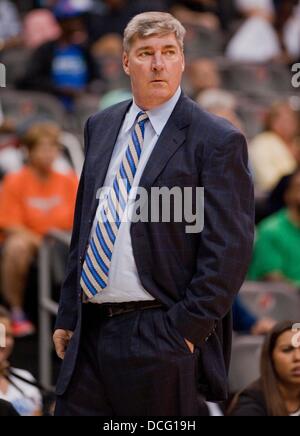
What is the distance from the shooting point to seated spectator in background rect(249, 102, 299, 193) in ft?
23.0

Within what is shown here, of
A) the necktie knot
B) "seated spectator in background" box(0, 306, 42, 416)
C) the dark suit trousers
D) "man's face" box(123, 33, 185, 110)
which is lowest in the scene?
"seated spectator in background" box(0, 306, 42, 416)

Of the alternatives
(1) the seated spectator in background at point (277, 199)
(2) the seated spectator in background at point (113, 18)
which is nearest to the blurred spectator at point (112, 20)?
(2) the seated spectator in background at point (113, 18)

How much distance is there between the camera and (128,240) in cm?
289

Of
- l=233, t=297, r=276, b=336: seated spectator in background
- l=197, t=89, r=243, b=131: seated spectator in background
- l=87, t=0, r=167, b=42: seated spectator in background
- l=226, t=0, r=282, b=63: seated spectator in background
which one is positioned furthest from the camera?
l=226, t=0, r=282, b=63: seated spectator in background

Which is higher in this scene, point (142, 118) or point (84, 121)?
point (84, 121)

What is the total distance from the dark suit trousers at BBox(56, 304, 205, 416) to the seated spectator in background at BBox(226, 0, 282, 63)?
21.0 ft

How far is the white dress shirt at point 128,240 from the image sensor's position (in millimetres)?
2881

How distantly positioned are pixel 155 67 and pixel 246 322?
2297mm

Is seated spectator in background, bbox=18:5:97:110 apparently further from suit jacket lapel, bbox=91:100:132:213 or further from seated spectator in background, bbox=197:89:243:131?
suit jacket lapel, bbox=91:100:132:213

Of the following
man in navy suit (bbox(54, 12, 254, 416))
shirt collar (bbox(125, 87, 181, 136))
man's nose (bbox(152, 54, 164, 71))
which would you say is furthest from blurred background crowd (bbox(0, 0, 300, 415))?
man's nose (bbox(152, 54, 164, 71))

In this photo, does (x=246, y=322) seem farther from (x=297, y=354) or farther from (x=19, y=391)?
(x=19, y=391)

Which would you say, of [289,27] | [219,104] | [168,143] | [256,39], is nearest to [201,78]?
[219,104]

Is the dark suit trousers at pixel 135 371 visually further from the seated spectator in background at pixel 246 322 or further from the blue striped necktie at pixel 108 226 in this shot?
the seated spectator in background at pixel 246 322

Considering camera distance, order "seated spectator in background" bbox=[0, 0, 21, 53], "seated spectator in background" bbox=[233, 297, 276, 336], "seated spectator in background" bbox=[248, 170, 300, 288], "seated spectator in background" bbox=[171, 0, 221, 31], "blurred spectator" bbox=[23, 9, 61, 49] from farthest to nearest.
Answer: "seated spectator in background" bbox=[171, 0, 221, 31] → "seated spectator in background" bbox=[0, 0, 21, 53] → "blurred spectator" bbox=[23, 9, 61, 49] → "seated spectator in background" bbox=[248, 170, 300, 288] → "seated spectator in background" bbox=[233, 297, 276, 336]
